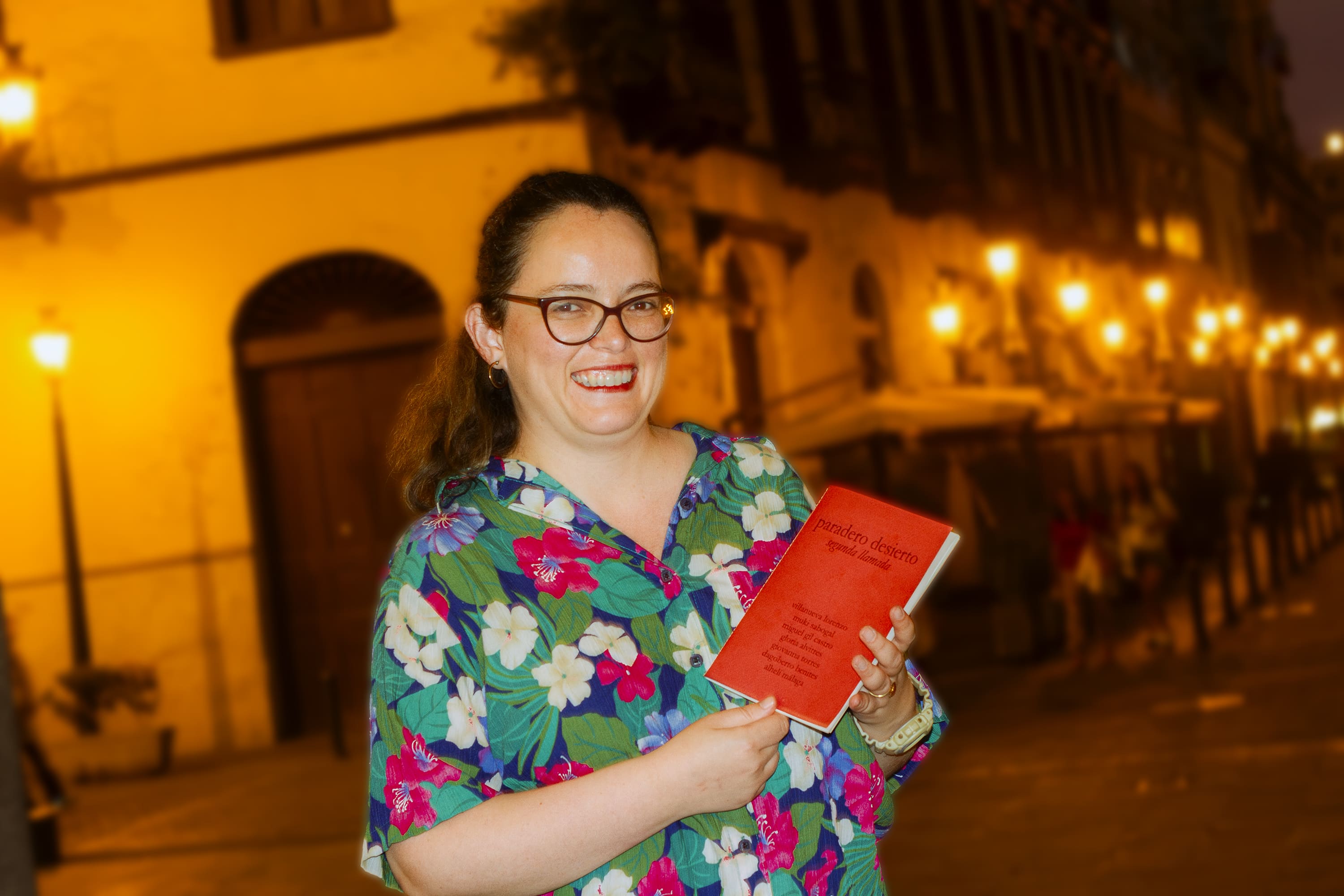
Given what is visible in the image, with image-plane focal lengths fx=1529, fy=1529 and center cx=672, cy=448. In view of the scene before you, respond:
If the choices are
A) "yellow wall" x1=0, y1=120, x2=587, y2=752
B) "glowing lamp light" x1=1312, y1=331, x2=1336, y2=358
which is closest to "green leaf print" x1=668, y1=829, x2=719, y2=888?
"yellow wall" x1=0, y1=120, x2=587, y2=752

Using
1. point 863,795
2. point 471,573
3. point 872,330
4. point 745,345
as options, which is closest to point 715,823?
point 863,795

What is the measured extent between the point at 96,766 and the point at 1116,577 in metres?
10.5

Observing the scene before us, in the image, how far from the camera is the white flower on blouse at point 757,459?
2355mm

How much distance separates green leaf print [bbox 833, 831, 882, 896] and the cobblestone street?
4304mm

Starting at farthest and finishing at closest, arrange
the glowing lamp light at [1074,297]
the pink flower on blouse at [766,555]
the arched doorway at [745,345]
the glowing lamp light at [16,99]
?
the glowing lamp light at [1074,297]
the arched doorway at [745,345]
the glowing lamp light at [16,99]
the pink flower on blouse at [766,555]

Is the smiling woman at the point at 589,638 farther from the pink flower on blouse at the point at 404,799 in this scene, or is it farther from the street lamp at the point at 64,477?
the street lamp at the point at 64,477

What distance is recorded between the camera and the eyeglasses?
2188mm

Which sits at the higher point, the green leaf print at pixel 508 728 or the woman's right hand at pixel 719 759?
the green leaf print at pixel 508 728

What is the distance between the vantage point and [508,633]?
203 cm

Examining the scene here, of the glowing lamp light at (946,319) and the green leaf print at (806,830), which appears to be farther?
the glowing lamp light at (946,319)

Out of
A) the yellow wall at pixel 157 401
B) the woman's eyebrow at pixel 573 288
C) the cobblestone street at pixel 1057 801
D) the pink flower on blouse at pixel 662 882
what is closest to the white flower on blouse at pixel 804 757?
the pink flower on blouse at pixel 662 882

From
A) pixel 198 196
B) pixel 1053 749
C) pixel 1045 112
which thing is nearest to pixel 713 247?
pixel 198 196

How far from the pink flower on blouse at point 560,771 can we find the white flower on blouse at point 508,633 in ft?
0.45

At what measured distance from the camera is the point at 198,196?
1301 centimetres
